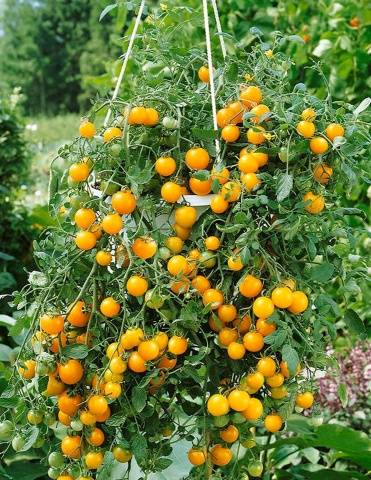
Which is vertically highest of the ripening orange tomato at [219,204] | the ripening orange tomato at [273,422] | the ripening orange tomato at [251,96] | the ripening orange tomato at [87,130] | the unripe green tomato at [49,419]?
the ripening orange tomato at [87,130]

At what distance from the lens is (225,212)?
1014 millimetres

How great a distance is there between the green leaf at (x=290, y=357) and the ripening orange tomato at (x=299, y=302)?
0.06m

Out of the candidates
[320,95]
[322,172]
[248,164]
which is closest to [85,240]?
[248,164]

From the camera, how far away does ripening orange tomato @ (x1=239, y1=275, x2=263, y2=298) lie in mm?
956

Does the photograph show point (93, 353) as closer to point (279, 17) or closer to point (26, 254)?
point (279, 17)

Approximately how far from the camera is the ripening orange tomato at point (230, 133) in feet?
3.27

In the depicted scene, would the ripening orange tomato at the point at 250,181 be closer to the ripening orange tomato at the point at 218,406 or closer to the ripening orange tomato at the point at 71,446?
the ripening orange tomato at the point at 218,406

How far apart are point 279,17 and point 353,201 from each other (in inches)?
30.2

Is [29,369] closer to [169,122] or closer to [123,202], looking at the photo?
[123,202]

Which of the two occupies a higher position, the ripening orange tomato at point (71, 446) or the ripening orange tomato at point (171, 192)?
the ripening orange tomato at point (171, 192)

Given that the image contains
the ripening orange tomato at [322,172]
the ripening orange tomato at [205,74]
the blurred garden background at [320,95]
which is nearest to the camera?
the ripening orange tomato at [322,172]

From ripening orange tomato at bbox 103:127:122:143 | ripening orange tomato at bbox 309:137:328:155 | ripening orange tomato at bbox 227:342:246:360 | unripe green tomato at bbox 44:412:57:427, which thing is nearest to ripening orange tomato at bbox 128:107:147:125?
ripening orange tomato at bbox 103:127:122:143

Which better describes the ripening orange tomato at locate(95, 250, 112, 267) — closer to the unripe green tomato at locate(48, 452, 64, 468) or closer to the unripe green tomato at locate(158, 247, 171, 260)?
the unripe green tomato at locate(158, 247, 171, 260)

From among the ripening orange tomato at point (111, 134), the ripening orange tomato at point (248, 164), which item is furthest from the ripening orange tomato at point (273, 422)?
the ripening orange tomato at point (111, 134)
